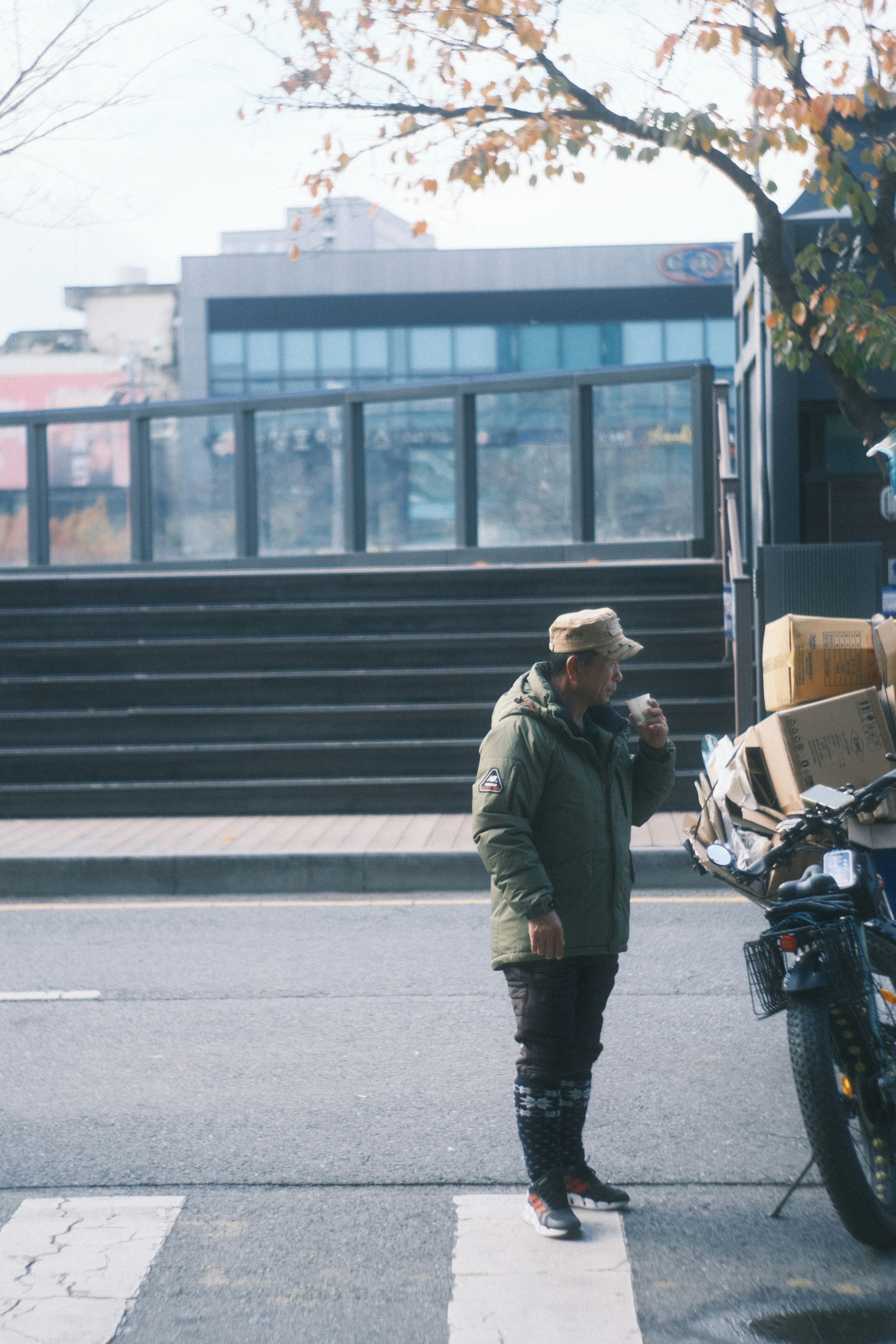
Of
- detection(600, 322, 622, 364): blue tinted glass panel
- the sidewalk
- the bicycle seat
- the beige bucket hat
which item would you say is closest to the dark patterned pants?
the bicycle seat

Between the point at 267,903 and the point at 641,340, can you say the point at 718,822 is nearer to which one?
the point at 267,903

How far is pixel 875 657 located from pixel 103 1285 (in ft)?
9.66

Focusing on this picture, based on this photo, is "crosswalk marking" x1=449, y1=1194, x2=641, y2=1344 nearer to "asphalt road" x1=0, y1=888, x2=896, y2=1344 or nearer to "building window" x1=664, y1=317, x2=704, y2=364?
"asphalt road" x1=0, y1=888, x2=896, y2=1344

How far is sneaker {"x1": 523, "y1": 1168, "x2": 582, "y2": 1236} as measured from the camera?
12.3ft

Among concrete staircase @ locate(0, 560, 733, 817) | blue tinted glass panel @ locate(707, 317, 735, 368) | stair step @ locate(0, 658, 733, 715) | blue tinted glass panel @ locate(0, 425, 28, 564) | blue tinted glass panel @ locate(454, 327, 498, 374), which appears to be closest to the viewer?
concrete staircase @ locate(0, 560, 733, 817)

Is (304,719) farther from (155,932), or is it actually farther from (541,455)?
(541,455)

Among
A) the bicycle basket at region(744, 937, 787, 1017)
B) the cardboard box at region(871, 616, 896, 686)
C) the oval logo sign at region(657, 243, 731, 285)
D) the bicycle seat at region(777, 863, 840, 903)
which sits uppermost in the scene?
the oval logo sign at region(657, 243, 731, 285)

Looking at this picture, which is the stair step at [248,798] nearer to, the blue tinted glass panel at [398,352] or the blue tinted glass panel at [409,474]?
the blue tinted glass panel at [409,474]

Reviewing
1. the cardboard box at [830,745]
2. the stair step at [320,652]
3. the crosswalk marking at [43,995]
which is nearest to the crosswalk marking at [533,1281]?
the cardboard box at [830,745]

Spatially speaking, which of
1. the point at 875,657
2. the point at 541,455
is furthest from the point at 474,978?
the point at 541,455

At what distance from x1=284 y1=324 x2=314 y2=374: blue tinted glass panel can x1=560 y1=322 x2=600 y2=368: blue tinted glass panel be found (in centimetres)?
998

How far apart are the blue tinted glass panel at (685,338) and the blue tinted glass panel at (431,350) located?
869cm

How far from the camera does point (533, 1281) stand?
137 inches

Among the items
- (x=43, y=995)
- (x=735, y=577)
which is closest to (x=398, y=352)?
(x=735, y=577)
